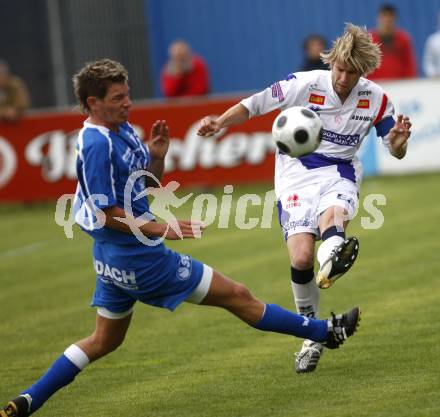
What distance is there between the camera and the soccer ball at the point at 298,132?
7027mm

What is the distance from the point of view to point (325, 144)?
7.74m

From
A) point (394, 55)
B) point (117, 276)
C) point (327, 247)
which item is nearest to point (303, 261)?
point (327, 247)

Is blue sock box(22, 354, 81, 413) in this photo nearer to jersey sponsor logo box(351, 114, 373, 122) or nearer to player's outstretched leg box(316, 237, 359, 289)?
player's outstretched leg box(316, 237, 359, 289)

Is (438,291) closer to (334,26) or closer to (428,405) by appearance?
(428,405)

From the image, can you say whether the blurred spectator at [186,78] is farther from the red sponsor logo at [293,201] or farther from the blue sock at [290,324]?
the blue sock at [290,324]

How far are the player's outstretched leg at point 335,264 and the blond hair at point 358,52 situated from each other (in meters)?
1.23

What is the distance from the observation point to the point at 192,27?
931 inches

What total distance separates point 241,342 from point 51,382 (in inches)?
93.7

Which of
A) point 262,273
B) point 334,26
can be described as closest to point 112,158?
point 262,273

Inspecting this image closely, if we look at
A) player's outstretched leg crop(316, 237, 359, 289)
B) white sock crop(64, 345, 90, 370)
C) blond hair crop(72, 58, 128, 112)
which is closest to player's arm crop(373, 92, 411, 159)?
player's outstretched leg crop(316, 237, 359, 289)

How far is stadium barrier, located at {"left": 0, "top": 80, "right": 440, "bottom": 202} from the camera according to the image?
17469 millimetres

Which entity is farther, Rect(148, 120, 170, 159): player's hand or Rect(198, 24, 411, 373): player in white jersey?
Rect(198, 24, 411, 373): player in white jersey

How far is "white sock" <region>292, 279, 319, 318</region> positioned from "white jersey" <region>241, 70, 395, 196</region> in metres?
0.69

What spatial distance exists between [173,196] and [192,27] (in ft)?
20.6
